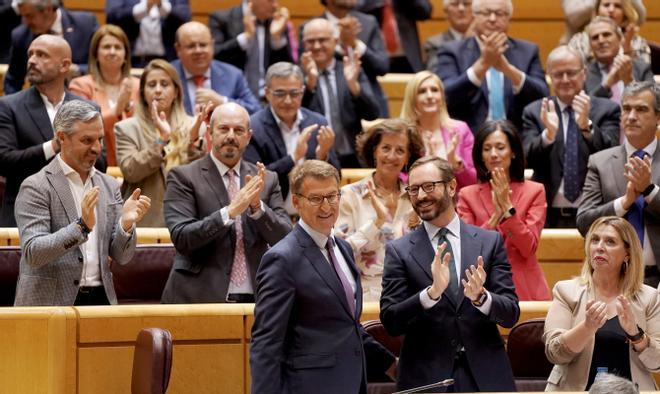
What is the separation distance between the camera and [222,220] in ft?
13.2

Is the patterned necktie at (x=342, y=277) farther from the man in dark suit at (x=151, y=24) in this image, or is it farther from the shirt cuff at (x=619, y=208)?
the man in dark suit at (x=151, y=24)

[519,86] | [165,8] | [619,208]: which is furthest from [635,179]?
[165,8]

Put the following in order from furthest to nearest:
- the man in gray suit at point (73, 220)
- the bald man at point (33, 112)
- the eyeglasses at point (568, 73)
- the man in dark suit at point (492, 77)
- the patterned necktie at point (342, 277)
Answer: the man in dark suit at point (492, 77) < the eyeglasses at point (568, 73) < the bald man at point (33, 112) < the man in gray suit at point (73, 220) < the patterned necktie at point (342, 277)

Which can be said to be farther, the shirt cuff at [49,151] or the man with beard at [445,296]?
the shirt cuff at [49,151]

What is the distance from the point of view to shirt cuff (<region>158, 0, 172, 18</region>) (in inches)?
257

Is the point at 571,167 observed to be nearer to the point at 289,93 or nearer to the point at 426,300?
the point at 289,93

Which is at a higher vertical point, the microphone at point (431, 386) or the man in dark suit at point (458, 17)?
the man in dark suit at point (458, 17)

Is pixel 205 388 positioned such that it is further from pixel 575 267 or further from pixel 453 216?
pixel 575 267

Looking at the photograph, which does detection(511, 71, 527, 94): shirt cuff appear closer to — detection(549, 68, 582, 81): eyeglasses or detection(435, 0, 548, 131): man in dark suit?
detection(435, 0, 548, 131): man in dark suit

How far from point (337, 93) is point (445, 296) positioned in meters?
2.49

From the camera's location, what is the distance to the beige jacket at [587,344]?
3.68m

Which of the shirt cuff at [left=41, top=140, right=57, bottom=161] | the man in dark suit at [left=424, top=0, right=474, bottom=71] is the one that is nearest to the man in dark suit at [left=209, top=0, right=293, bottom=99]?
the man in dark suit at [left=424, top=0, right=474, bottom=71]

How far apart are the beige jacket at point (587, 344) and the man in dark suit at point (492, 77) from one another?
213 centimetres

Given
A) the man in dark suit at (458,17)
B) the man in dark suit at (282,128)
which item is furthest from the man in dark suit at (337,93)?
the man in dark suit at (458,17)
